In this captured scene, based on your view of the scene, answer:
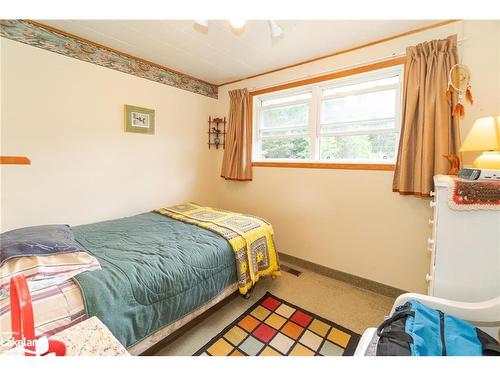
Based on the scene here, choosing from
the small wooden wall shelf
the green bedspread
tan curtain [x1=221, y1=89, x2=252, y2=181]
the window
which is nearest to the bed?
the green bedspread

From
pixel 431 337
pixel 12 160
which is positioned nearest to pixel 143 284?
pixel 12 160

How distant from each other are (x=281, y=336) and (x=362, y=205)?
1406 mm

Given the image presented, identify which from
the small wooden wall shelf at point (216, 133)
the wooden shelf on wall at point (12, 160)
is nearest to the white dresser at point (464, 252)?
the wooden shelf on wall at point (12, 160)

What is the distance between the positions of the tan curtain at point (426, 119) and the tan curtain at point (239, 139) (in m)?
1.70

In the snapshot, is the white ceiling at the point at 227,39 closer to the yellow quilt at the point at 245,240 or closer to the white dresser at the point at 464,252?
the white dresser at the point at 464,252

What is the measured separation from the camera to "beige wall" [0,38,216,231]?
180cm

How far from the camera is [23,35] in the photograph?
1.80 meters

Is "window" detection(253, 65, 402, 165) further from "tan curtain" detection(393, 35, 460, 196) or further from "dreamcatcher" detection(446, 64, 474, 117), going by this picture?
"dreamcatcher" detection(446, 64, 474, 117)

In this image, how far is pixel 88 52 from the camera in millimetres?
2139

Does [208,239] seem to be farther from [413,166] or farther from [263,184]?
[413,166]

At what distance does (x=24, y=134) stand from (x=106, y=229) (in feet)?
3.39

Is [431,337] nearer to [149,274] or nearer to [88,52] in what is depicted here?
[149,274]

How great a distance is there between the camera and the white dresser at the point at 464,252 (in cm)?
99
